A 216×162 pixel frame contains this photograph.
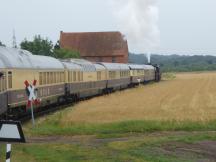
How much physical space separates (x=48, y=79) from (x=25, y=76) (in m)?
6.03

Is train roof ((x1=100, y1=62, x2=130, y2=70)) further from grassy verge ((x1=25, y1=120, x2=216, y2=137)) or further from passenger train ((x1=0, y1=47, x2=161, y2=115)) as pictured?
grassy verge ((x1=25, y1=120, x2=216, y2=137))

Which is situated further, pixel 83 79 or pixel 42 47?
pixel 42 47

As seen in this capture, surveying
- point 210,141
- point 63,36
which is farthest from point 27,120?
point 63,36

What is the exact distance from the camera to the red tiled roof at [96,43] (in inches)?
5399

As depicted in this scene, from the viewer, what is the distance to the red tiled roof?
13712cm

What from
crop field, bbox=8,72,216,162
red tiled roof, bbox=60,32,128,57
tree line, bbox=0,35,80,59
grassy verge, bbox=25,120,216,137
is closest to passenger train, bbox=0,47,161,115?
crop field, bbox=8,72,216,162

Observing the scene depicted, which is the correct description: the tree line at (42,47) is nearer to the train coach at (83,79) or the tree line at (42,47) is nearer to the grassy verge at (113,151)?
the train coach at (83,79)

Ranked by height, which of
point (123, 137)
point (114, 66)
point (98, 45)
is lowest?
point (123, 137)

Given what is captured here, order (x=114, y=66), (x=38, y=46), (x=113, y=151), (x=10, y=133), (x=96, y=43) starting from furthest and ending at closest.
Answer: (x=96, y=43), (x=38, y=46), (x=114, y=66), (x=113, y=151), (x=10, y=133)

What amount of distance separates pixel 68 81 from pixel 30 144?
21284 millimetres

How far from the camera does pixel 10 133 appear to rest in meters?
11.4

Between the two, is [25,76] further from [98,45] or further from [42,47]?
[98,45]

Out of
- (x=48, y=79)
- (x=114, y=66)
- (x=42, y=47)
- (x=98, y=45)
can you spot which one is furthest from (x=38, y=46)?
(x=48, y=79)

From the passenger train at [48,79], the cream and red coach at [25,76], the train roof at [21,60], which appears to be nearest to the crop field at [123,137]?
the cream and red coach at [25,76]
